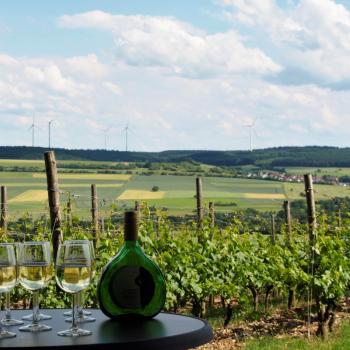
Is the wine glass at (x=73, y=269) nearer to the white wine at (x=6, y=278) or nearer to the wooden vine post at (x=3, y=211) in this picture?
the white wine at (x=6, y=278)

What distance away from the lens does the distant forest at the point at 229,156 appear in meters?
45.9

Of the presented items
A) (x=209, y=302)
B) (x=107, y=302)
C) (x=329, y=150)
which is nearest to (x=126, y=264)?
(x=107, y=302)

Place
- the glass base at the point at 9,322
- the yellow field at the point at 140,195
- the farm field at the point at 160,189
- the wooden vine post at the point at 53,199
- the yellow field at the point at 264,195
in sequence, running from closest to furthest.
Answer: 1. the glass base at the point at 9,322
2. the wooden vine post at the point at 53,199
3. the farm field at the point at 160,189
4. the yellow field at the point at 140,195
5. the yellow field at the point at 264,195

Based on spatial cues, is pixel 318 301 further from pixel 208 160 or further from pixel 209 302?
pixel 208 160

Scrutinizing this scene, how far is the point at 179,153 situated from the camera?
170 feet

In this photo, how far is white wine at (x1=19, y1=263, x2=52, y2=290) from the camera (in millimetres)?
2971

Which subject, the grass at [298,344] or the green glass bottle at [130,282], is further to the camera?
the grass at [298,344]

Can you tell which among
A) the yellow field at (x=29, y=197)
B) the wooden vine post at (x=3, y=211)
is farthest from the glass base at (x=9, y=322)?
the yellow field at (x=29, y=197)

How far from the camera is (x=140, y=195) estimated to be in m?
38.3

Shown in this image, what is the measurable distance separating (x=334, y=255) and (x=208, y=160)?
132 feet

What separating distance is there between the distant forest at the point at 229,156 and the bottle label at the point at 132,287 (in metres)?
41.3

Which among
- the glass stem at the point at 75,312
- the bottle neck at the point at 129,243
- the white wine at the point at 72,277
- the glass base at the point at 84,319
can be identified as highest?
the bottle neck at the point at 129,243

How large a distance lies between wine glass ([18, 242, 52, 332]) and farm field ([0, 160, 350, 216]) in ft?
99.8

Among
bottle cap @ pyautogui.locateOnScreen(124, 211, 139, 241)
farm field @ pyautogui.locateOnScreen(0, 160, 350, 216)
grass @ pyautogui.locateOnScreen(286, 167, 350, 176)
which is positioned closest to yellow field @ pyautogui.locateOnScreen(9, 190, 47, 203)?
farm field @ pyautogui.locateOnScreen(0, 160, 350, 216)
